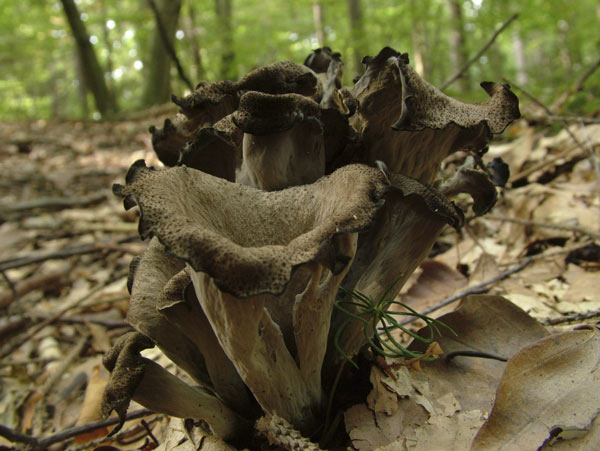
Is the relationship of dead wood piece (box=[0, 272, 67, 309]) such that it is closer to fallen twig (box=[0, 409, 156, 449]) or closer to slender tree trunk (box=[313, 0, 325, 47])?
fallen twig (box=[0, 409, 156, 449])

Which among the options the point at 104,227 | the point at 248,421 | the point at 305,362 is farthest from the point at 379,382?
the point at 104,227

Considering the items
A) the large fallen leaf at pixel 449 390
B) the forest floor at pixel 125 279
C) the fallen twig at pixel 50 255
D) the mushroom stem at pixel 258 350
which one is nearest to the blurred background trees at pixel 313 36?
the forest floor at pixel 125 279

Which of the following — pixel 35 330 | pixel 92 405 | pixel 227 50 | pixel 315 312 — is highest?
pixel 227 50

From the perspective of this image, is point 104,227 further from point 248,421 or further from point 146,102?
point 146,102

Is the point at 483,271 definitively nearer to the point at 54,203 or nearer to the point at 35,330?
the point at 35,330

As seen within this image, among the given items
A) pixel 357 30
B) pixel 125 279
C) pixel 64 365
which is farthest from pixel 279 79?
pixel 357 30

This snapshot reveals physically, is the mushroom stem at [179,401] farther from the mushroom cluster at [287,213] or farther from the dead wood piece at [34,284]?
the dead wood piece at [34,284]
